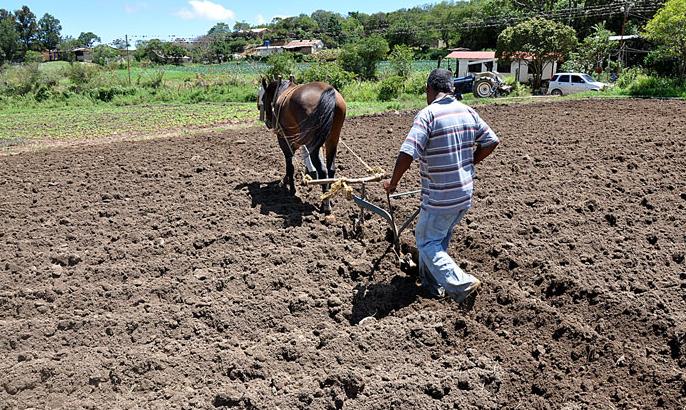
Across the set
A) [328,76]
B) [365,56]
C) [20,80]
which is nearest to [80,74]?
[20,80]

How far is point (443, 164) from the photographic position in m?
4.76

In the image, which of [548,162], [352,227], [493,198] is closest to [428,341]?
[352,227]

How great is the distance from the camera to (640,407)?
156 inches

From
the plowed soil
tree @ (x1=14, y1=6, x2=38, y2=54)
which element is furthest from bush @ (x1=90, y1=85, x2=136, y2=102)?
tree @ (x1=14, y1=6, x2=38, y2=54)

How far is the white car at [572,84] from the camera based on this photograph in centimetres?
2617

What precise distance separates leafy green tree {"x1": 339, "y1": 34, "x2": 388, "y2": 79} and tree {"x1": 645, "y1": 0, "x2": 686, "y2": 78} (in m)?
20.0

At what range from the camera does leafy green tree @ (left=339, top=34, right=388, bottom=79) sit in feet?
132

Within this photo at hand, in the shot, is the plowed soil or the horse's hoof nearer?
the plowed soil

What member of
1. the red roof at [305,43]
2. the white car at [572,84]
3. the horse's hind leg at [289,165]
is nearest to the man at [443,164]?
the horse's hind leg at [289,165]

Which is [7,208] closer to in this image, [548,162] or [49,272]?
[49,272]

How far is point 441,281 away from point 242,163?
19.4ft

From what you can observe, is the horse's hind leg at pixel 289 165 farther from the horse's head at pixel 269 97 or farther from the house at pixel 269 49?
the house at pixel 269 49

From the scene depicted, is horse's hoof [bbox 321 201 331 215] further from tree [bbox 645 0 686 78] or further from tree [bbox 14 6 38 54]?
tree [bbox 14 6 38 54]

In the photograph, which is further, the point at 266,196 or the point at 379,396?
the point at 266,196
